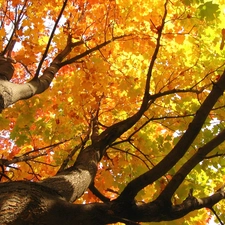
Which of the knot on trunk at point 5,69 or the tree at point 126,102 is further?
the knot on trunk at point 5,69

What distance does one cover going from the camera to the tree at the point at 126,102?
2694mm

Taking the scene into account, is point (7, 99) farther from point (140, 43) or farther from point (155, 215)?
point (140, 43)

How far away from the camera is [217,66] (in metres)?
4.62

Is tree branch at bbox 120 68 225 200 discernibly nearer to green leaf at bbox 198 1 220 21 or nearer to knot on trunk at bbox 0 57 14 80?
green leaf at bbox 198 1 220 21

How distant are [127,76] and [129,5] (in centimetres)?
139

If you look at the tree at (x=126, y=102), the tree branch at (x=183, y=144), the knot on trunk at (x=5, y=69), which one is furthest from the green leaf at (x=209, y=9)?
the knot on trunk at (x=5, y=69)

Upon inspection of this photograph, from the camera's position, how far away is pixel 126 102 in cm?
584

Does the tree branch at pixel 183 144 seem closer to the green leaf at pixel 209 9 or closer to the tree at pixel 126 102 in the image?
the tree at pixel 126 102

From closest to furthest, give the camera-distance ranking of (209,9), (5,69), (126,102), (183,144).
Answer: (183,144)
(209,9)
(5,69)
(126,102)

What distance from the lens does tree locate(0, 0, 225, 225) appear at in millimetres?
2694

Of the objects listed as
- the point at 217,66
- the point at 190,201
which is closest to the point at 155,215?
the point at 190,201

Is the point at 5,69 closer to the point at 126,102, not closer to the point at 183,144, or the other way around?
the point at 183,144

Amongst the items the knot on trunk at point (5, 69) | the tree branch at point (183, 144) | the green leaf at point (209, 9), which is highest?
the green leaf at point (209, 9)

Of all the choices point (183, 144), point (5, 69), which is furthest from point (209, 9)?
point (5, 69)
